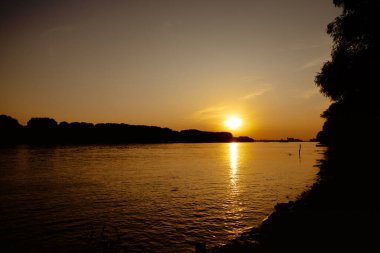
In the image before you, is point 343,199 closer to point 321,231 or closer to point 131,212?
point 321,231

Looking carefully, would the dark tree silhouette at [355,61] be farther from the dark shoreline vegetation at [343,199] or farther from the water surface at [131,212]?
the water surface at [131,212]

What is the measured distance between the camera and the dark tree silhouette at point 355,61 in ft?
77.7

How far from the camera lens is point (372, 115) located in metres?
29.2

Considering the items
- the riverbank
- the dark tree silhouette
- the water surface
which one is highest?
the dark tree silhouette

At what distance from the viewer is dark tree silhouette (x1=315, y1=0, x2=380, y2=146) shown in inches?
933

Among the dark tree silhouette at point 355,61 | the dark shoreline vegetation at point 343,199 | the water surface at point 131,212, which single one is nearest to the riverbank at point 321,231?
the dark shoreline vegetation at point 343,199

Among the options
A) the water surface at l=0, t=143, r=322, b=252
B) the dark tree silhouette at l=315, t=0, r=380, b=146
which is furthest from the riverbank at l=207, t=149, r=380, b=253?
the dark tree silhouette at l=315, t=0, r=380, b=146

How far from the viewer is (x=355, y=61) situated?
25.2 m

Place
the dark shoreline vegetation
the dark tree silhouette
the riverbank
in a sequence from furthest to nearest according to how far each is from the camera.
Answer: the dark tree silhouette < the dark shoreline vegetation < the riverbank

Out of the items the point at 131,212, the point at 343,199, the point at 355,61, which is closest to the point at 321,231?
the point at 343,199

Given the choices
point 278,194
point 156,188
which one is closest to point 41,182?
point 156,188

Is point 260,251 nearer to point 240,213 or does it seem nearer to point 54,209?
point 240,213

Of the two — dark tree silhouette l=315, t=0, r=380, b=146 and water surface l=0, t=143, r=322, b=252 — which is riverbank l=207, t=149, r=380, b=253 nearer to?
water surface l=0, t=143, r=322, b=252

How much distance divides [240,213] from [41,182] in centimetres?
2829
